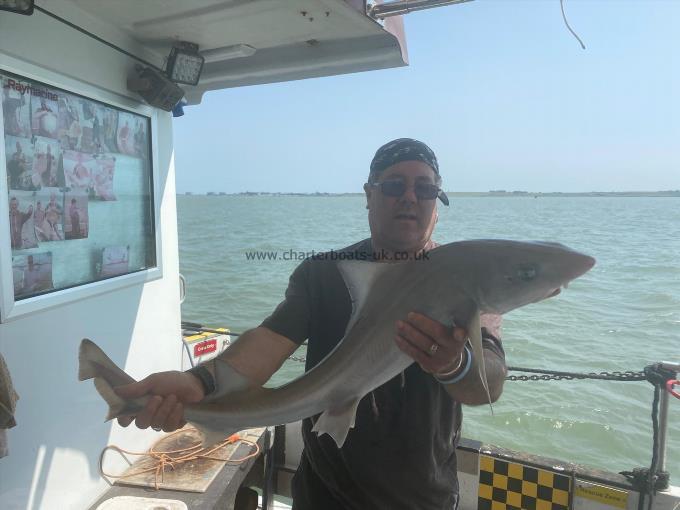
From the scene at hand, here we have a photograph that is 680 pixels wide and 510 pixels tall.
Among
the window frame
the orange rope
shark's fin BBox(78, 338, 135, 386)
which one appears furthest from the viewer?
the orange rope

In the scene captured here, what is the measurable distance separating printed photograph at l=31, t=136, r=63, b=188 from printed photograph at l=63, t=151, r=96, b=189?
0.24 feet

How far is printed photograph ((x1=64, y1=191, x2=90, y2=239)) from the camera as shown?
310cm

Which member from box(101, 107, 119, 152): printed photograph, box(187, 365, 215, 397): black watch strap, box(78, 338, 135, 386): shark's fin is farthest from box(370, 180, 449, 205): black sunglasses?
box(101, 107, 119, 152): printed photograph

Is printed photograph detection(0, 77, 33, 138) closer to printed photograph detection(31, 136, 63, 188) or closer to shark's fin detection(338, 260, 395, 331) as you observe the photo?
printed photograph detection(31, 136, 63, 188)

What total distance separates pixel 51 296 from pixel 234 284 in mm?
14651

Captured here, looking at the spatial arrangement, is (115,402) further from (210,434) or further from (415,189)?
(415,189)

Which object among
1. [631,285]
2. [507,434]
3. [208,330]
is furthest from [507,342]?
[631,285]

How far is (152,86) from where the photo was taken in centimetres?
359

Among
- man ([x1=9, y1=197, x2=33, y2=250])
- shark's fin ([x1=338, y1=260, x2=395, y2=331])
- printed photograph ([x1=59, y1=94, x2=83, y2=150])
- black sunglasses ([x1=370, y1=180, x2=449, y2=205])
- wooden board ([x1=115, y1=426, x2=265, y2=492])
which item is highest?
printed photograph ([x1=59, y1=94, x2=83, y2=150])

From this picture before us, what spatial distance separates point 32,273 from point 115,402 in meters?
1.45

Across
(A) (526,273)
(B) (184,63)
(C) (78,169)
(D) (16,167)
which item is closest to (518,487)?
(A) (526,273)

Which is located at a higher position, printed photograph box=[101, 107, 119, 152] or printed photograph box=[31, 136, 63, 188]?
printed photograph box=[101, 107, 119, 152]

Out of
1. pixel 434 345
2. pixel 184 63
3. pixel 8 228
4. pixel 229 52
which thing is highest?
pixel 229 52

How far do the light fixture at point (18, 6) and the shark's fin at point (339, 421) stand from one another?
2.44 metres
